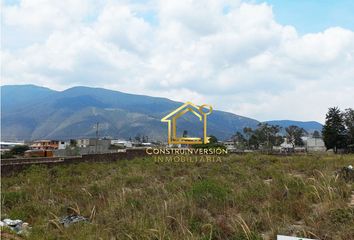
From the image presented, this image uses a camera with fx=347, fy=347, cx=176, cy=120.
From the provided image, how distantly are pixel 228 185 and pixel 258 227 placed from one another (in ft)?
9.95

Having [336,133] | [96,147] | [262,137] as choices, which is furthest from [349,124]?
[96,147]

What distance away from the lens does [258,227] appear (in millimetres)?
5586

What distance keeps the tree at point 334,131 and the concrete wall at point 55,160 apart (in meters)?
36.3

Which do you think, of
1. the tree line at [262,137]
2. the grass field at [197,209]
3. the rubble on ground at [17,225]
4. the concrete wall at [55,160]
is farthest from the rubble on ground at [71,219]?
the tree line at [262,137]

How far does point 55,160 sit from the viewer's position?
56.3 ft

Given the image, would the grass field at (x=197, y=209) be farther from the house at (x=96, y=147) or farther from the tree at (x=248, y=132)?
the tree at (x=248, y=132)

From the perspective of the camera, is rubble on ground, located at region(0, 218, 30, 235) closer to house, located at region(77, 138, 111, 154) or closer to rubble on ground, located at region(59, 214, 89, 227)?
rubble on ground, located at region(59, 214, 89, 227)

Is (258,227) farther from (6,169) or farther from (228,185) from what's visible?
(6,169)

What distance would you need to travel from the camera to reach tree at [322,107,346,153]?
162 ft

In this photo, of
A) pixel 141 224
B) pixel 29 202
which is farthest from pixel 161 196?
pixel 29 202

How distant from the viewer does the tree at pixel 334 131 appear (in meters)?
49.4

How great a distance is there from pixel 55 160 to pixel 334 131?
43333 millimetres

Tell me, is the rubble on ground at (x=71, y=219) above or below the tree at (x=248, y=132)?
below

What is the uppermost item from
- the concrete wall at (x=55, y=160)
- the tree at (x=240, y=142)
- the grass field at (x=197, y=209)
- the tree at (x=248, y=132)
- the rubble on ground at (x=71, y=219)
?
the tree at (x=248, y=132)
